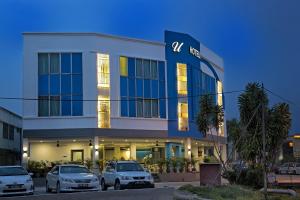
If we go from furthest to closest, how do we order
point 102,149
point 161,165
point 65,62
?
point 102,149, point 65,62, point 161,165

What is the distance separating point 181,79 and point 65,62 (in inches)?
501

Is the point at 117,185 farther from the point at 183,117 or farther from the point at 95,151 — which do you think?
the point at 183,117

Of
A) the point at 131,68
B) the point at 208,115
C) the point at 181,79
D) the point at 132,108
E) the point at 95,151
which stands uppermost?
the point at 131,68

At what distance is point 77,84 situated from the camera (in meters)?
48.6

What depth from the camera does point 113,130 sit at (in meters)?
48.9

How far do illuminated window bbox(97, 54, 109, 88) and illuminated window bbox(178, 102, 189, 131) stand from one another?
902 centimetres

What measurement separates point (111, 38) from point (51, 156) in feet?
40.4

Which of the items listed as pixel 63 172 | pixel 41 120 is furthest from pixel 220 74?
pixel 63 172

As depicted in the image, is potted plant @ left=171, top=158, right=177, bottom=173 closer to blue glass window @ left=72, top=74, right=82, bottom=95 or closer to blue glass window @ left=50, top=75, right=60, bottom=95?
blue glass window @ left=72, top=74, right=82, bottom=95

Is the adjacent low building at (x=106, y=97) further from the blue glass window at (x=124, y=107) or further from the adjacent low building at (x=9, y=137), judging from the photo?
the adjacent low building at (x=9, y=137)

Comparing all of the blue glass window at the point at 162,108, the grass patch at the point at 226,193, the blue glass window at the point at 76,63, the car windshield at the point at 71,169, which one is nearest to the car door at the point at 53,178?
the car windshield at the point at 71,169

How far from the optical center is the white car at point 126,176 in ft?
90.2

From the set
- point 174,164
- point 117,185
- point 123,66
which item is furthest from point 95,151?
point 117,185

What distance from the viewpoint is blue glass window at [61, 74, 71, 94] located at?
48.4 meters
